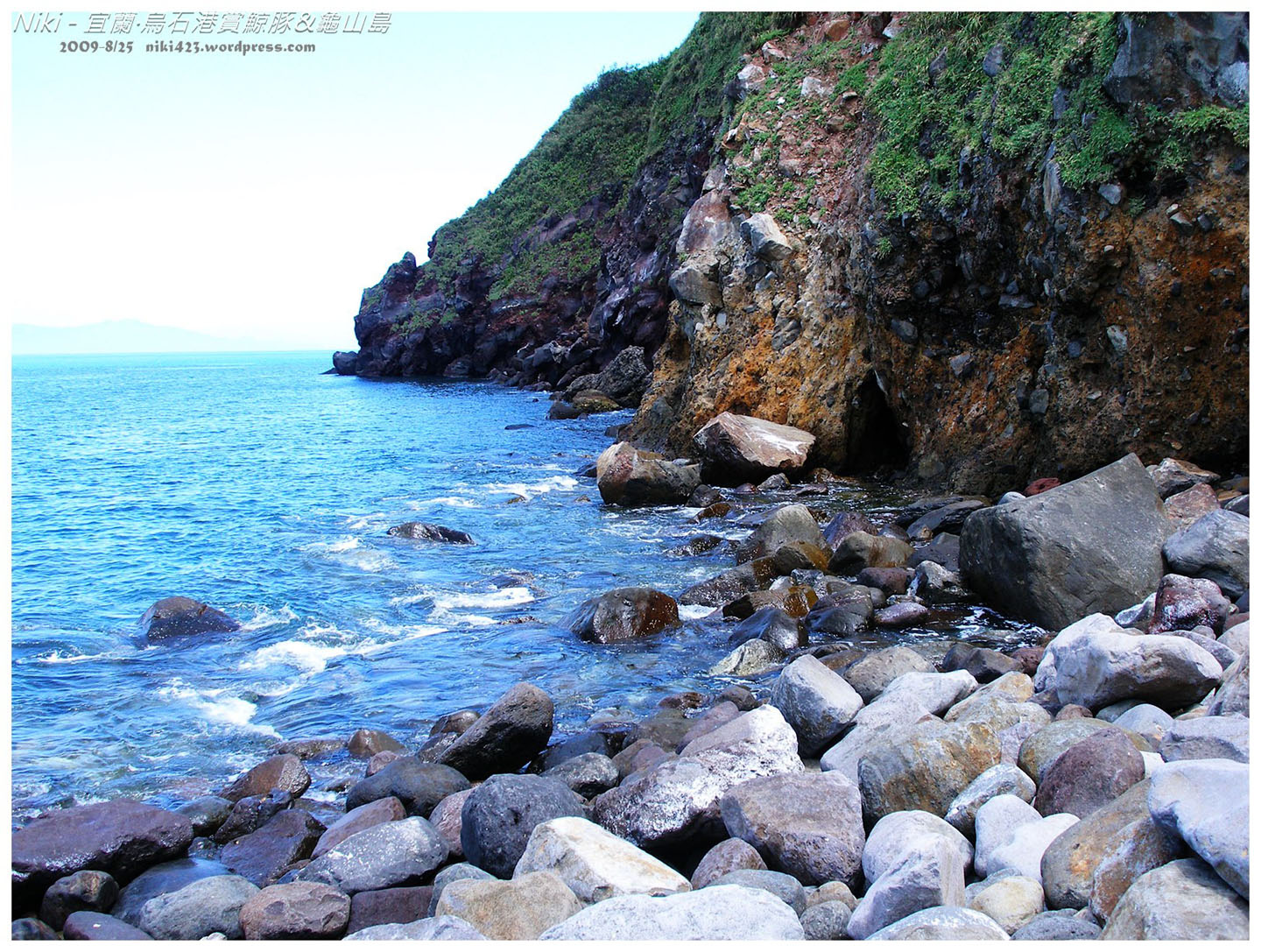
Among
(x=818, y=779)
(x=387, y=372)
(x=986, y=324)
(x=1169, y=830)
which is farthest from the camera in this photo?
(x=387, y=372)

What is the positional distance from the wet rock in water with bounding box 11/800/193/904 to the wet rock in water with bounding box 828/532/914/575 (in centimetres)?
964

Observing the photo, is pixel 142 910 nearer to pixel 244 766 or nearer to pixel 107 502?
pixel 244 766

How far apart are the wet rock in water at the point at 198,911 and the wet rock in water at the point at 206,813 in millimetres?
1542

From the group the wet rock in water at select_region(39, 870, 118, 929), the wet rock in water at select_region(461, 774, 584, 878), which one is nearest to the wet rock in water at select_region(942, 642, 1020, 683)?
the wet rock in water at select_region(461, 774, 584, 878)

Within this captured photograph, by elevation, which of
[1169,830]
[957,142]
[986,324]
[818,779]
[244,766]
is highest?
[957,142]

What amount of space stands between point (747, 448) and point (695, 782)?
14.9 metres

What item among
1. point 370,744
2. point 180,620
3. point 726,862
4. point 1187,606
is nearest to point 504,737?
point 370,744

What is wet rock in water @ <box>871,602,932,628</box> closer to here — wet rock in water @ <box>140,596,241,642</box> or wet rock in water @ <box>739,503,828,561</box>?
wet rock in water @ <box>739,503,828,561</box>

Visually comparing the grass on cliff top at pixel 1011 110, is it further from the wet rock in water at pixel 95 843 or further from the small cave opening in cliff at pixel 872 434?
the wet rock in water at pixel 95 843

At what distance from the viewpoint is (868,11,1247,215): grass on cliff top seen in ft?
43.8

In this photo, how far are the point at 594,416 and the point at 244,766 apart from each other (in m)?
32.2

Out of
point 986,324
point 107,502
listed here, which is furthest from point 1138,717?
point 107,502

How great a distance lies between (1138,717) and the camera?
609cm

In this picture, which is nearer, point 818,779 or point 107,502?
point 818,779
